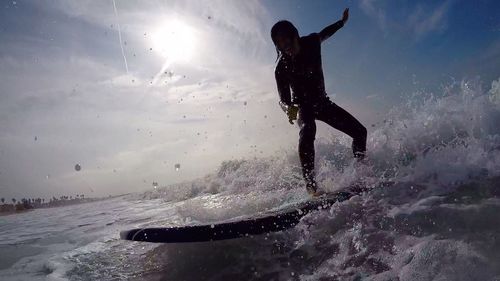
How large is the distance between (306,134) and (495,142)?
225 cm

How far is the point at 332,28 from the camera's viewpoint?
16.2ft

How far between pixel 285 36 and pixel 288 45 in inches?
4.5

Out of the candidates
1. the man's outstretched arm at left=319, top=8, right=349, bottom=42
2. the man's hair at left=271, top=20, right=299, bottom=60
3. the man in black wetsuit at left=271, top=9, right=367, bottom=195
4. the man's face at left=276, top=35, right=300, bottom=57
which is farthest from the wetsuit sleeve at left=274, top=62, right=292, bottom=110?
the man's outstretched arm at left=319, top=8, right=349, bottom=42

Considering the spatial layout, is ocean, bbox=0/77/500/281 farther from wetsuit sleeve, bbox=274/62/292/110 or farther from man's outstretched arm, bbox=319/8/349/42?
man's outstretched arm, bbox=319/8/349/42

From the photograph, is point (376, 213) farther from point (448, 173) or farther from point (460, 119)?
point (460, 119)

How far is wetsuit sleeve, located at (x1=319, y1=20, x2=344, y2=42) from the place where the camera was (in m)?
4.84

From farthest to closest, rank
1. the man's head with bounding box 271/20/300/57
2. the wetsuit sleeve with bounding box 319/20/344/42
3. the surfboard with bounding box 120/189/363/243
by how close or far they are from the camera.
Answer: the wetsuit sleeve with bounding box 319/20/344/42, the man's head with bounding box 271/20/300/57, the surfboard with bounding box 120/189/363/243

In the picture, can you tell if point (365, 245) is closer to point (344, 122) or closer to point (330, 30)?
point (344, 122)

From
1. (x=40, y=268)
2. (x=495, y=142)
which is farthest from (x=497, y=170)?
(x=40, y=268)

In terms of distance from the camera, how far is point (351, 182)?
4512 mm

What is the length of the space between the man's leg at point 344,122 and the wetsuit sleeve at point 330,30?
0.90 m

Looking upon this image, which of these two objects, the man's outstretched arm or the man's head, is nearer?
the man's head

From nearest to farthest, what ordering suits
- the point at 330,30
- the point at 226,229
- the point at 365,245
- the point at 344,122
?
the point at 365,245, the point at 226,229, the point at 344,122, the point at 330,30

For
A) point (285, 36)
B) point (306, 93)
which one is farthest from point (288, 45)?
point (306, 93)
